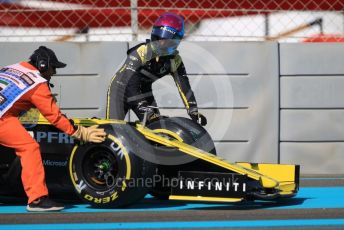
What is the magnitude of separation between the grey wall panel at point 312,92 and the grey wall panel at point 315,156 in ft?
1.71

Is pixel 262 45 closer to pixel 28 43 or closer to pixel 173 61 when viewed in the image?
pixel 173 61

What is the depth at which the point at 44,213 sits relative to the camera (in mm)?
6465

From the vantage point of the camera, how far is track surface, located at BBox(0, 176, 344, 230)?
19.4 feet

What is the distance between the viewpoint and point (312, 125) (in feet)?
33.0

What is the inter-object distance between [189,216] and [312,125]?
4164mm

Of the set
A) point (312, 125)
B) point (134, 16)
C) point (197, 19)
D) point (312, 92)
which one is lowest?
point (312, 125)

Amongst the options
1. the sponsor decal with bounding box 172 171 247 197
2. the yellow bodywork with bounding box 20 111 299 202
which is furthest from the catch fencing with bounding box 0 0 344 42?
the sponsor decal with bounding box 172 171 247 197

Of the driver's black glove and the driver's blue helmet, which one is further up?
the driver's blue helmet

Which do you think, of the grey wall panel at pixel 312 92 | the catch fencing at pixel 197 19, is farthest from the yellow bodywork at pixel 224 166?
the catch fencing at pixel 197 19

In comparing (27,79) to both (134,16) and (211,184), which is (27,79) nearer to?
(211,184)

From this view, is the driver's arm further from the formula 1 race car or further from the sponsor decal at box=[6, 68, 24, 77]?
the sponsor decal at box=[6, 68, 24, 77]

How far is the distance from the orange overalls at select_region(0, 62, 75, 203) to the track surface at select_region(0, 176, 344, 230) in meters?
0.27

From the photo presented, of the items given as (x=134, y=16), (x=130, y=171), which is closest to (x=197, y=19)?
(x=134, y=16)

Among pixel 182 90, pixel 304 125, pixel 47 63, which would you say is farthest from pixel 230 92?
pixel 47 63
